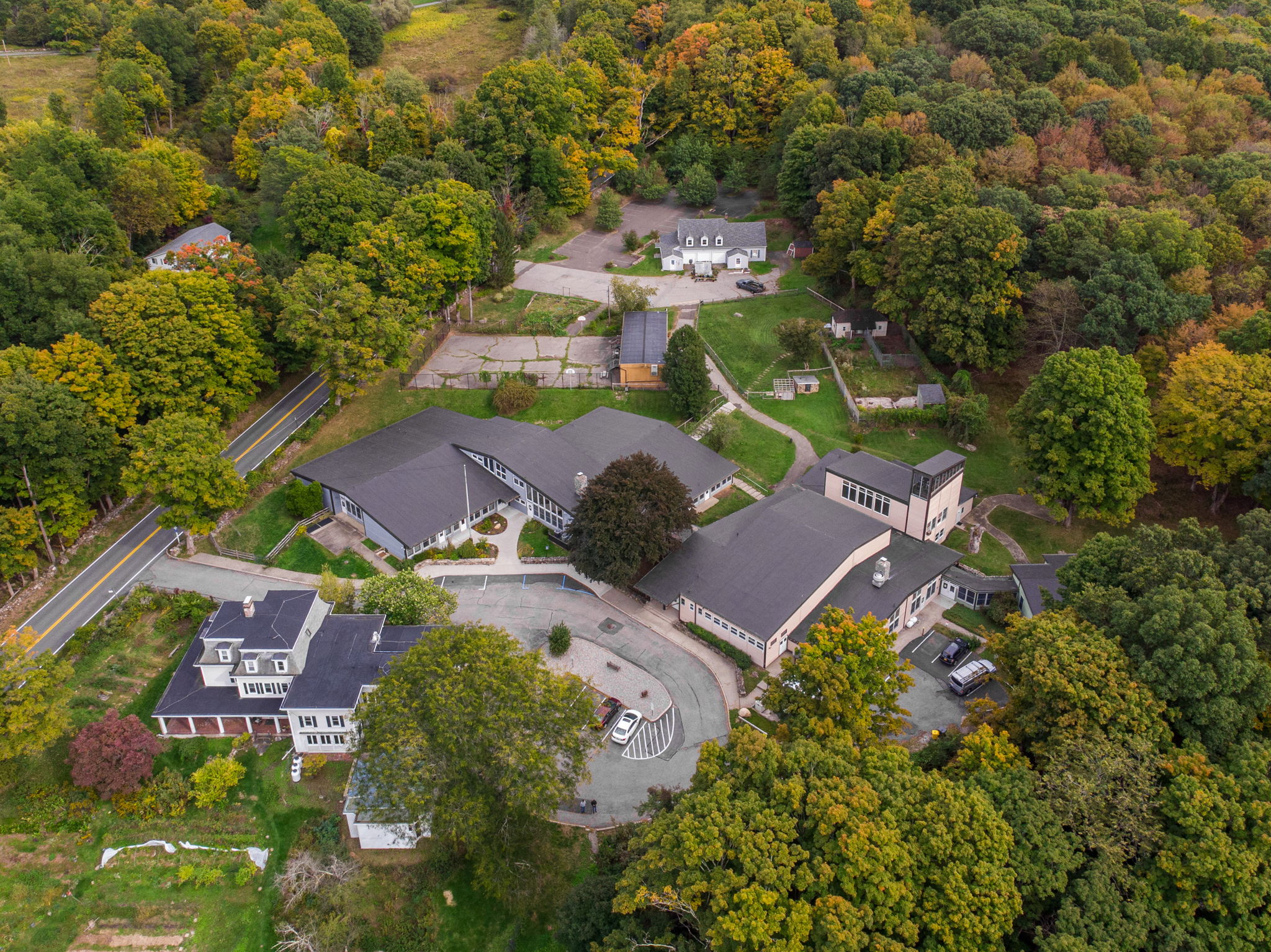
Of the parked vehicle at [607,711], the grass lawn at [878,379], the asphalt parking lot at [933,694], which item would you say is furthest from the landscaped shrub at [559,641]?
the grass lawn at [878,379]

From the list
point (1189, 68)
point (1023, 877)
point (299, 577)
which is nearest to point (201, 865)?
point (299, 577)

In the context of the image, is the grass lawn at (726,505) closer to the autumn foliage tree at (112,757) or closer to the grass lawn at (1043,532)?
the grass lawn at (1043,532)

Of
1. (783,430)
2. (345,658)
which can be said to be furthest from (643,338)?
(345,658)

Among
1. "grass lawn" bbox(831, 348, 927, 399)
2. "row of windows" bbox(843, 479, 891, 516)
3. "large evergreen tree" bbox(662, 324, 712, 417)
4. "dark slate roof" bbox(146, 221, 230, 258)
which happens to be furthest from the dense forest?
"large evergreen tree" bbox(662, 324, 712, 417)

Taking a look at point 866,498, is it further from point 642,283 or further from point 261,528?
point 261,528

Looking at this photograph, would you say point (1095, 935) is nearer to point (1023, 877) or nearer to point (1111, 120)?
point (1023, 877)
